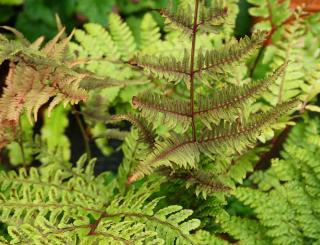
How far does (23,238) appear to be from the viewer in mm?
988

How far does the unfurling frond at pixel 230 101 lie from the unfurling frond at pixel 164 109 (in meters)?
0.03

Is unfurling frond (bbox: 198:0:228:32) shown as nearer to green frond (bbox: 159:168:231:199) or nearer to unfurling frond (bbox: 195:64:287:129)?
unfurling frond (bbox: 195:64:287:129)

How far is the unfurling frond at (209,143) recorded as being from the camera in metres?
0.99

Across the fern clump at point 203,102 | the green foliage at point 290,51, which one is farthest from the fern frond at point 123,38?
the fern clump at point 203,102

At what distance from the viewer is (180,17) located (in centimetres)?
97

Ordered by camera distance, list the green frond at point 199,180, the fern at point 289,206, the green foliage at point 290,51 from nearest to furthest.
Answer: the green frond at point 199,180 < the fern at point 289,206 < the green foliage at point 290,51

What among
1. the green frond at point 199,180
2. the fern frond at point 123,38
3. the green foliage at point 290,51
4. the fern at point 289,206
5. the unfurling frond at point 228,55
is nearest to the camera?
the unfurling frond at point 228,55

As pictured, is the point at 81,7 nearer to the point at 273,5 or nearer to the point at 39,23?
the point at 39,23

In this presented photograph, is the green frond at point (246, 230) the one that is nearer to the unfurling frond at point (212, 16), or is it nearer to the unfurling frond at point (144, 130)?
the unfurling frond at point (144, 130)

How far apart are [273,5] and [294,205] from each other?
688mm

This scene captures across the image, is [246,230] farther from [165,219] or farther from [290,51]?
[290,51]

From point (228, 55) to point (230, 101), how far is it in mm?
90

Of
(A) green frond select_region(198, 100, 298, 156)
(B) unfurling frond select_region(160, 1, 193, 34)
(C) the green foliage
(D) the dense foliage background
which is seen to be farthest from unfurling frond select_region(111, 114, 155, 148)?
(C) the green foliage

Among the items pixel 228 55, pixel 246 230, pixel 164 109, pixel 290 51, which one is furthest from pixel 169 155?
pixel 290 51
